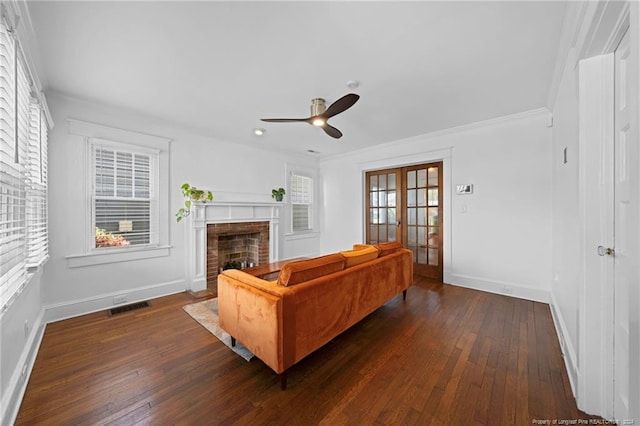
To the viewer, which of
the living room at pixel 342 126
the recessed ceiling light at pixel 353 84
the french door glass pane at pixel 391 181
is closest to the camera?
the living room at pixel 342 126

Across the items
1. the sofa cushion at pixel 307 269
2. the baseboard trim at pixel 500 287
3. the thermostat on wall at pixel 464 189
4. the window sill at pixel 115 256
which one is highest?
the thermostat on wall at pixel 464 189

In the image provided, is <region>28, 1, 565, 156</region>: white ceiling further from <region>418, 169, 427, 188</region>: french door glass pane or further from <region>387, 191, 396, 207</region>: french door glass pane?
<region>387, 191, 396, 207</region>: french door glass pane

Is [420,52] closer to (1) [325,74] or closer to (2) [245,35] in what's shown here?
(1) [325,74]

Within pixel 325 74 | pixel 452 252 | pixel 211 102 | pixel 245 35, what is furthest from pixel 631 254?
pixel 211 102

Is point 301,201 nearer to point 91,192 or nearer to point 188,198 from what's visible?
point 188,198

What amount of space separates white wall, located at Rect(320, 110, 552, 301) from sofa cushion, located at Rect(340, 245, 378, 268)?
2.03 m

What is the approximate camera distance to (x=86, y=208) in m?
2.93

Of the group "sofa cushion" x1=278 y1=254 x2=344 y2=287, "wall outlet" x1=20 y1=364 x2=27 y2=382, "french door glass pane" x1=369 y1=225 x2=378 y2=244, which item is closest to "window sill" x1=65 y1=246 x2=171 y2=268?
"wall outlet" x1=20 y1=364 x2=27 y2=382

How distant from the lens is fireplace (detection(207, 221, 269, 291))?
394cm

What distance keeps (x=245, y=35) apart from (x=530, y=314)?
3.99 meters

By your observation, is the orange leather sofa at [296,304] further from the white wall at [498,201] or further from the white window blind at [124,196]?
the white wall at [498,201]

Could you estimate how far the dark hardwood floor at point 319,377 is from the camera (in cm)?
150

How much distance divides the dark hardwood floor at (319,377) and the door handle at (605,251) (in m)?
0.98

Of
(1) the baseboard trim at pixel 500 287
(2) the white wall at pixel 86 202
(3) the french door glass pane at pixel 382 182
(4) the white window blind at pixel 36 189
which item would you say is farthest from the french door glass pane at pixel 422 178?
(4) the white window blind at pixel 36 189
